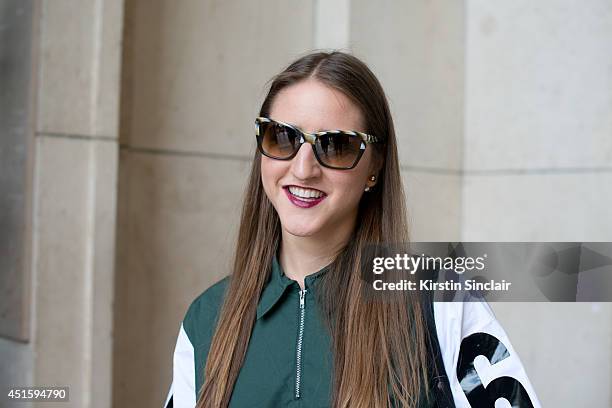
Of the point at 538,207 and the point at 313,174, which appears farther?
the point at 538,207

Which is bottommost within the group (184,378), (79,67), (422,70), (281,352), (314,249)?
(184,378)

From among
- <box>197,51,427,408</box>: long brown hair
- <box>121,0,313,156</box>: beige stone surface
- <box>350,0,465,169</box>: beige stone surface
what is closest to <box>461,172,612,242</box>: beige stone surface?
<box>350,0,465,169</box>: beige stone surface

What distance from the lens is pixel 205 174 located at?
11.5 ft

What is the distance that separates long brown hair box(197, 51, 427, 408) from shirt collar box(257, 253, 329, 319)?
0.02m

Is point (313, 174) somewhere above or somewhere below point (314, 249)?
above

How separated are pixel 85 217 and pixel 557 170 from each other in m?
2.37

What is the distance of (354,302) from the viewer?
1809 mm

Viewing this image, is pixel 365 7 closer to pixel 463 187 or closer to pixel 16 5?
pixel 463 187

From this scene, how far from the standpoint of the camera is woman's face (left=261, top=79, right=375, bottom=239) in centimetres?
178

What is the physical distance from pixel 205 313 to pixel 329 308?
0.39 metres

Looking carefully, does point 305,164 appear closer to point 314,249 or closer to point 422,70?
point 314,249

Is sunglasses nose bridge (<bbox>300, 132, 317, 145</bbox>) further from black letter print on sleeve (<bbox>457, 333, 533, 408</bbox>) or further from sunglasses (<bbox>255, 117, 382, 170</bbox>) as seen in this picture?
black letter print on sleeve (<bbox>457, 333, 533, 408</bbox>)

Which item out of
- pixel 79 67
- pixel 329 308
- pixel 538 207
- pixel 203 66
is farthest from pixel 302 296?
pixel 538 207

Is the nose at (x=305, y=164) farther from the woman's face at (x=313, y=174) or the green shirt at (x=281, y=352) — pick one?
the green shirt at (x=281, y=352)
